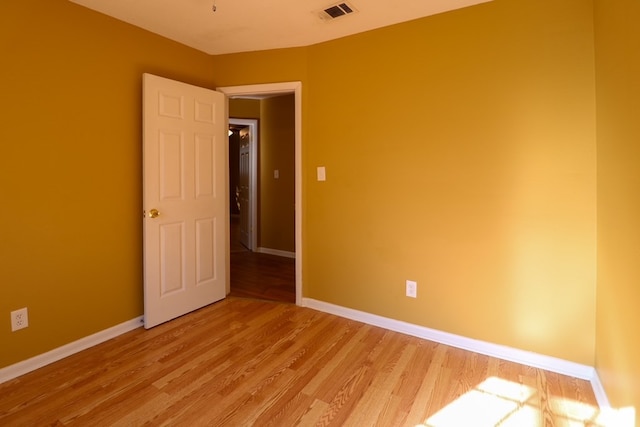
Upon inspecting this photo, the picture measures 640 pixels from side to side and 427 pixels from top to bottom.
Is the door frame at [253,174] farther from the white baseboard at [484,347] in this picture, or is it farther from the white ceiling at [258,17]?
the white baseboard at [484,347]

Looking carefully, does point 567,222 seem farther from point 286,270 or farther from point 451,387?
point 286,270

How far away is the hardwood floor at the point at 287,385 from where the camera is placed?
5.41 feet

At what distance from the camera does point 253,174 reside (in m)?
5.21

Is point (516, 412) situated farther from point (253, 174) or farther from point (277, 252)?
point (253, 174)

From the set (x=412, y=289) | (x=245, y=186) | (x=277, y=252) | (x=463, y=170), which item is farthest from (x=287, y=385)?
(x=245, y=186)

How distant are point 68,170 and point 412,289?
8.27ft

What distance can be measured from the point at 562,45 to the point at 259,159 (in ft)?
13.1

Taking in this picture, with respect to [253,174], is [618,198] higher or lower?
lower

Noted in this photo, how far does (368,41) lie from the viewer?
2.60 m

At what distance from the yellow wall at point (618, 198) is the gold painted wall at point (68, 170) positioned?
116 inches

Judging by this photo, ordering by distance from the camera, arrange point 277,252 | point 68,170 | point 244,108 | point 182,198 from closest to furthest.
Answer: point 68,170 → point 182,198 → point 244,108 → point 277,252

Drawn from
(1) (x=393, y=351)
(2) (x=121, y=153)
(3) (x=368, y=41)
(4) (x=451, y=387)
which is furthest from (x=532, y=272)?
(2) (x=121, y=153)

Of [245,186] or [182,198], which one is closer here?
[182,198]

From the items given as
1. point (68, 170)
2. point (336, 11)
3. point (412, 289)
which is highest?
point (336, 11)
